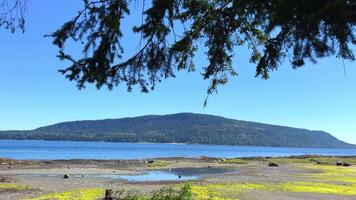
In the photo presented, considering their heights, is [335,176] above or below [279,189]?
above

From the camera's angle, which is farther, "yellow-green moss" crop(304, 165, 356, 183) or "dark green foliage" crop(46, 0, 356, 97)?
"yellow-green moss" crop(304, 165, 356, 183)

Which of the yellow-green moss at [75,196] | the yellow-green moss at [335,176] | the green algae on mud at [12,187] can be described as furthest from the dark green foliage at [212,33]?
the yellow-green moss at [335,176]

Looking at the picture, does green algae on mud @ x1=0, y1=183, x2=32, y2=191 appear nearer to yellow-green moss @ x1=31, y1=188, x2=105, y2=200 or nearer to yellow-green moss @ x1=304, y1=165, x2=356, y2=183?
yellow-green moss @ x1=31, y1=188, x2=105, y2=200

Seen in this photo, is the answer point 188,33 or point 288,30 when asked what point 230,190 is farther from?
point 288,30

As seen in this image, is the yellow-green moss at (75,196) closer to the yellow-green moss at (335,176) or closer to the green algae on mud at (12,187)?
the green algae on mud at (12,187)

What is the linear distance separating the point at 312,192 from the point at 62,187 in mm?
16033

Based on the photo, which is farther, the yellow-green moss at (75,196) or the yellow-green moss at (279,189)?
the yellow-green moss at (279,189)

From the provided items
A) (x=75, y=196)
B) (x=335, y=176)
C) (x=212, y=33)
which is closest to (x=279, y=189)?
(x=75, y=196)

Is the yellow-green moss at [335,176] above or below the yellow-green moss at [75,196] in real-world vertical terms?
above

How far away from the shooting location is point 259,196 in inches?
1199

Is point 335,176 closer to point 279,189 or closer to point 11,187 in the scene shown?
point 279,189

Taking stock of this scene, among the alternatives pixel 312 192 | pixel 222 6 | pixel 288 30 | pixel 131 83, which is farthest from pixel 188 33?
pixel 312 192

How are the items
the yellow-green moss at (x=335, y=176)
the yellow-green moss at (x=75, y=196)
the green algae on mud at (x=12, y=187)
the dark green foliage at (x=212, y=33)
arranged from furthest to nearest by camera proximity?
the yellow-green moss at (x=335, y=176) → the green algae on mud at (x=12, y=187) → the yellow-green moss at (x=75, y=196) → the dark green foliage at (x=212, y=33)

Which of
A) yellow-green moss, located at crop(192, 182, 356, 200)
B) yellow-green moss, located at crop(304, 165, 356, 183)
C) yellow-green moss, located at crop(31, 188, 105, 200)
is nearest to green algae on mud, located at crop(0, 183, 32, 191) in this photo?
yellow-green moss, located at crop(31, 188, 105, 200)
